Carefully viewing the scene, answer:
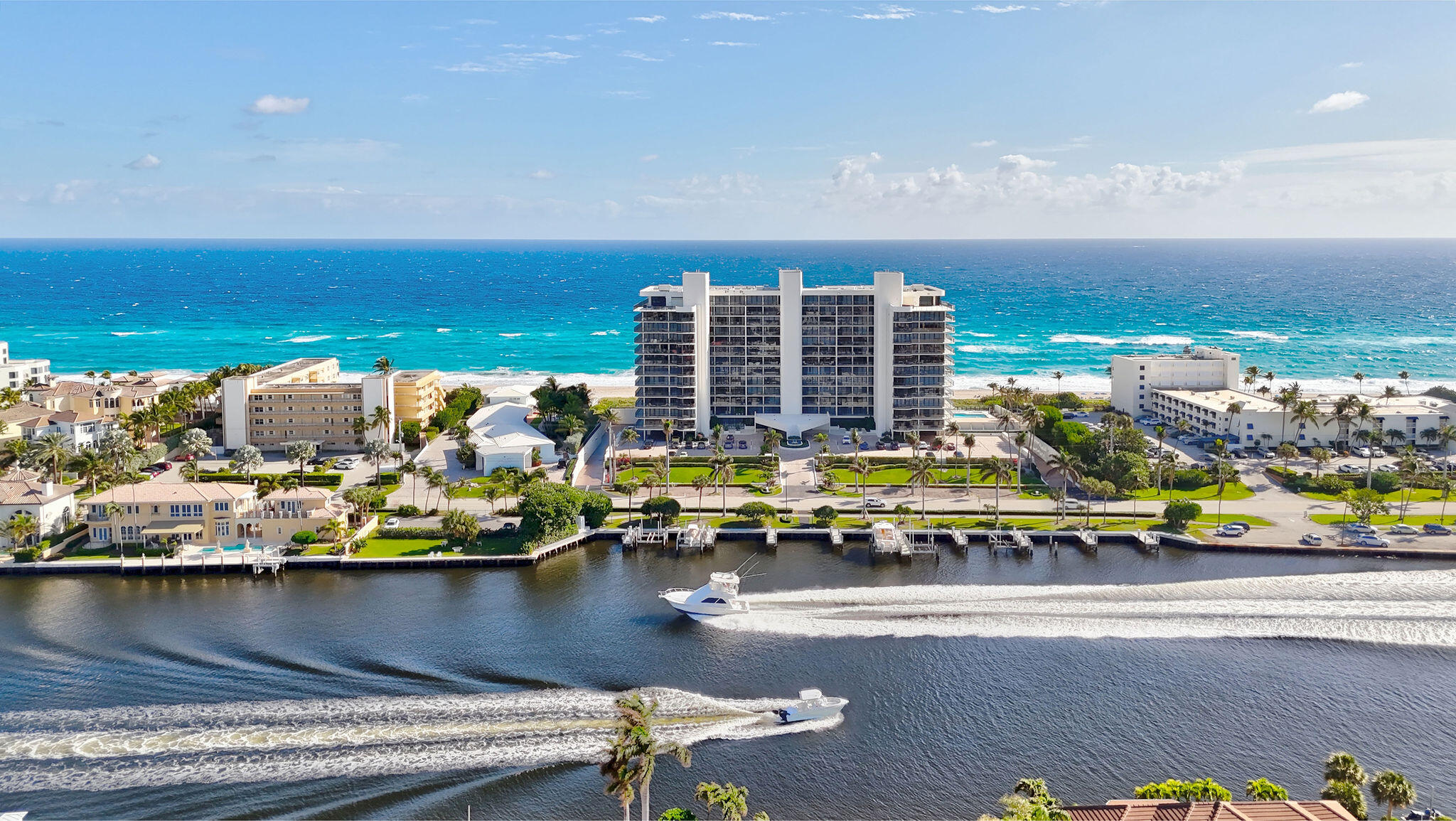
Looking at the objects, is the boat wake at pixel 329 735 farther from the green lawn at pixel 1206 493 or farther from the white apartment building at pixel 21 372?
the white apartment building at pixel 21 372

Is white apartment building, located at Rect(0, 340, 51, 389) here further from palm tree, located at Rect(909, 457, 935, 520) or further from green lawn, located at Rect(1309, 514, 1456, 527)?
green lawn, located at Rect(1309, 514, 1456, 527)

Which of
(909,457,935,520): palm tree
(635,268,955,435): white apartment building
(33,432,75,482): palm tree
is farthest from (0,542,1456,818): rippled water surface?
(635,268,955,435): white apartment building

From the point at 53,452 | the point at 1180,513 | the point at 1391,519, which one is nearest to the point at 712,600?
the point at 1180,513

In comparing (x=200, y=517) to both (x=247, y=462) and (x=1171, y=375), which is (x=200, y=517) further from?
(x=1171, y=375)

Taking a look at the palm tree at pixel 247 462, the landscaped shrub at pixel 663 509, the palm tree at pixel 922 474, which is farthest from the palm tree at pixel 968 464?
the palm tree at pixel 247 462

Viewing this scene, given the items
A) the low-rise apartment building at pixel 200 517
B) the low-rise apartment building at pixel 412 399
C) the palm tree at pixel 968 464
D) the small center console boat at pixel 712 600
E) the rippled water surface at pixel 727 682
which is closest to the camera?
the rippled water surface at pixel 727 682

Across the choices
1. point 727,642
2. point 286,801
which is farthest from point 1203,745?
point 286,801

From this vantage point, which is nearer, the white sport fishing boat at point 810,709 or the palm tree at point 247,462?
the white sport fishing boat at point 810,709
